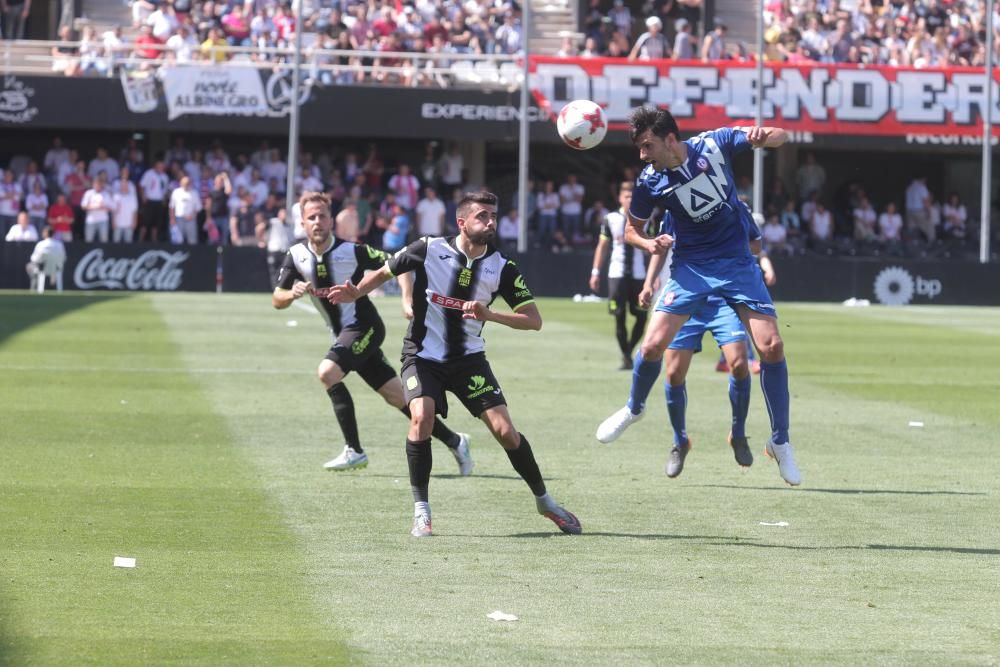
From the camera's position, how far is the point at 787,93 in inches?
1529

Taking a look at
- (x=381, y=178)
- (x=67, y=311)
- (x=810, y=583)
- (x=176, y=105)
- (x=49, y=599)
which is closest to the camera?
(x=49, y=599)

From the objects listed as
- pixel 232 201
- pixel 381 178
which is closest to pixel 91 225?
pixel 232 201

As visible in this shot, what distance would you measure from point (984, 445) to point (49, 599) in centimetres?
804

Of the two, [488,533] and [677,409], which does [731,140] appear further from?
[488,533]

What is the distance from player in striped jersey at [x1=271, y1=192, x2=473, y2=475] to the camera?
1087 centimetres

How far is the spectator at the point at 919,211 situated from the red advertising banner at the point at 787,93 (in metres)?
1.68

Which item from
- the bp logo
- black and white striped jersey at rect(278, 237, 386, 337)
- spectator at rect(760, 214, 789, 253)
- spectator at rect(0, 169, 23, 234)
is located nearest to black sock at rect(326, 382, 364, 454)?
black and white striped jersey at rect(278, 237, 386, 337)

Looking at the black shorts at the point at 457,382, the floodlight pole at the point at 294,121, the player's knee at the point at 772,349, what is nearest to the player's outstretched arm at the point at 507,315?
the black shorts at the point at 457,382

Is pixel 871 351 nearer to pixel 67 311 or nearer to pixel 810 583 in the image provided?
pixel 67 311

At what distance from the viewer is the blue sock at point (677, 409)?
1075 cm

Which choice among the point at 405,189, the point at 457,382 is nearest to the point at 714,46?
the point at 405,189

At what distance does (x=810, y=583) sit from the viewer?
747 cm

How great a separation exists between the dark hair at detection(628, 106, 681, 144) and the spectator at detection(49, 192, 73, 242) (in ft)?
85.0

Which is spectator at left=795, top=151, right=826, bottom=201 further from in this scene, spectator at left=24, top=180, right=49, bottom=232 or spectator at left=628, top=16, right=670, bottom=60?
spectator at left=24, top=180, right=49, bottom=232
